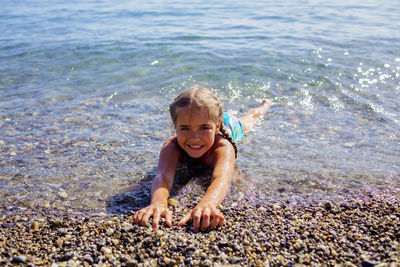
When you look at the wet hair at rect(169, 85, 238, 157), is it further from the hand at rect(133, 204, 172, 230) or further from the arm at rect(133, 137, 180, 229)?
the hand at rect(133, 204, 172, 230)

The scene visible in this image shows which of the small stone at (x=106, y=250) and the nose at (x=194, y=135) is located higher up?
the nose at (x=194, y=135)

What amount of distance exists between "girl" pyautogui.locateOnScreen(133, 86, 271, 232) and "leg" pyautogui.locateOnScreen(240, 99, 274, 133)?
177 centimetres

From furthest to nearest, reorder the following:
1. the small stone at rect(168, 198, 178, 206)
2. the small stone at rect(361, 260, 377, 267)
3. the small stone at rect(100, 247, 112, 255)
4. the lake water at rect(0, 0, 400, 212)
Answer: the lake water at rect(0, 0, 400, 212), the small stone at rect(168, 198, 178, 206), the small stone at rect(100, 247, 112, 255), the small stone at rect(361, 260, 377, 267)

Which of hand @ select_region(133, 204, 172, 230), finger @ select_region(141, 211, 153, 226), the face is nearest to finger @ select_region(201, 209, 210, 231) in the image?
hand @ select_region(133, 204, 172, 230)

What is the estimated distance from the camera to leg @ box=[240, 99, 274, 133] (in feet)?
24.2

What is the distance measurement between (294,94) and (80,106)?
5046 mm

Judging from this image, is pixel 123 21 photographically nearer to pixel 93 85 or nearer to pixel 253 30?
pixel 253 30

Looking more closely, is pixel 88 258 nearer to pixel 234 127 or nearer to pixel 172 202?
pixel 172 202

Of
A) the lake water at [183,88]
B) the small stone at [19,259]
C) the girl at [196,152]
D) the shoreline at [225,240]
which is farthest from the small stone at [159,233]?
the small stone at [19,259]

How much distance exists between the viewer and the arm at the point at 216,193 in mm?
3920

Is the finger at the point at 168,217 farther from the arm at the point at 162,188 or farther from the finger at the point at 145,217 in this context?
the finger at the point at 145,217

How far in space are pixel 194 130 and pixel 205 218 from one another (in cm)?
144

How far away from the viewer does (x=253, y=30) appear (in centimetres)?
1609

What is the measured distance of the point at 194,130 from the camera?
5.00m
